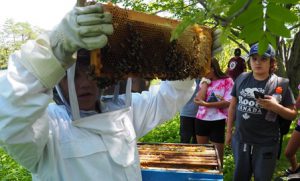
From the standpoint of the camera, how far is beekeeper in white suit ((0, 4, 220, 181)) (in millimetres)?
1426

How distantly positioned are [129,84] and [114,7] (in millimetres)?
621

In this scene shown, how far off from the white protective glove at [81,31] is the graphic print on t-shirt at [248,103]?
7.71 ft

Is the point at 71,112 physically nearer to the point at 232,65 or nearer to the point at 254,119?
the point at 254,119

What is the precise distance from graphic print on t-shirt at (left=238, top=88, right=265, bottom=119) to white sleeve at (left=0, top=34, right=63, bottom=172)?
245 cm

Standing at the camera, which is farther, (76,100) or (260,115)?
(260,115)

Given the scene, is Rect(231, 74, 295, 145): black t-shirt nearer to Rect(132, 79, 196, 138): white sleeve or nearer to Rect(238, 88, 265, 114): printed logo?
Rect(238, 88, 265, 114): printed logo

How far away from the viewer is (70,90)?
1720mm

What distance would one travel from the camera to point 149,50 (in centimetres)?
195

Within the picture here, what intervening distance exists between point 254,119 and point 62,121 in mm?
2270

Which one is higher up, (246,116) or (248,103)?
(248,103)

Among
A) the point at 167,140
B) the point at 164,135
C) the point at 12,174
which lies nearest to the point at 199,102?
the point at 12,174

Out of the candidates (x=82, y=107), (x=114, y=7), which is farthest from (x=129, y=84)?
(x=114, y=7)

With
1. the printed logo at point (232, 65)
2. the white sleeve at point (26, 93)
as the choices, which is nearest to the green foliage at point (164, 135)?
the printed logo at point (232, 65)

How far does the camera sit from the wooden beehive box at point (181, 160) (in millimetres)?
2590
